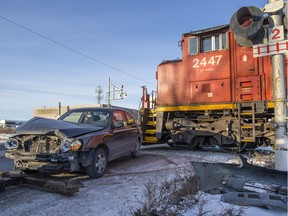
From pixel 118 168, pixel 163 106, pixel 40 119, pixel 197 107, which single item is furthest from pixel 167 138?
pixel 40 119

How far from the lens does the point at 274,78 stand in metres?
4.65

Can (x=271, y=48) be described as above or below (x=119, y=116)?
above

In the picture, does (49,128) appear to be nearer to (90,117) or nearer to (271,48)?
(90,117)

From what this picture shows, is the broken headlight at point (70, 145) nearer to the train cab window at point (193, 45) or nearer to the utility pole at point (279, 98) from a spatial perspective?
the utility pole at point (279, 98)

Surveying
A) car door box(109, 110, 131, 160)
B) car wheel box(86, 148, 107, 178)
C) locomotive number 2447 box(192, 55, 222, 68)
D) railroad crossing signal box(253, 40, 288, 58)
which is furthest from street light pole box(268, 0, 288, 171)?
locomotive number 2447 box(192, 55, 222, 68)

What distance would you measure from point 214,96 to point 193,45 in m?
2.15

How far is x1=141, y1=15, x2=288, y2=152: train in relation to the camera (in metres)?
9.77

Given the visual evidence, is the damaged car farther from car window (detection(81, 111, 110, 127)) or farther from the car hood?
car window (detection(81, 111, 110, 127))

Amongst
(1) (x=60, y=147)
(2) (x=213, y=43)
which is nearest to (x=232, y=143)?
(2) (x=213, y=43)

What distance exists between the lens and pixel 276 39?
4.58 m

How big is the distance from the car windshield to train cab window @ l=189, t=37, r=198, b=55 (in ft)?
16.2

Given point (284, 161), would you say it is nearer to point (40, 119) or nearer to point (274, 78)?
point (274, 78)

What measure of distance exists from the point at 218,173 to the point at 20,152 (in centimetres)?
414

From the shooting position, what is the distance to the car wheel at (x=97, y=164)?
6.34 meters
